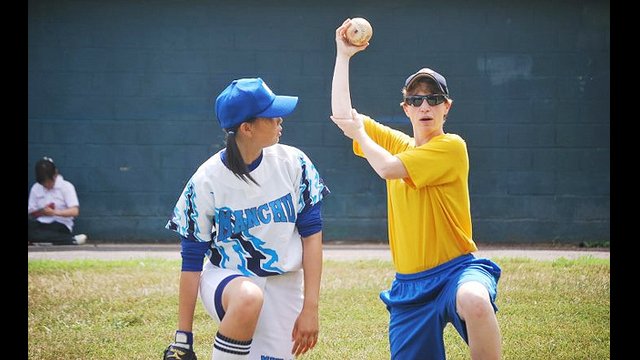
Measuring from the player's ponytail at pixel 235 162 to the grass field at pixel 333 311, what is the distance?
165cm

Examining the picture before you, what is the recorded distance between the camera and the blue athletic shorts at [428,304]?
183 inches

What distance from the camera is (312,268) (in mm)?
4719

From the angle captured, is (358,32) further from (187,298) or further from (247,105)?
(187,298)

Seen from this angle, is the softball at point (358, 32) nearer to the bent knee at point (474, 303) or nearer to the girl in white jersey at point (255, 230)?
the girl in white jersey at point (255, 230)

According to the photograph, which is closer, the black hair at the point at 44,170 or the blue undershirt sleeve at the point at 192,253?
the blue undershirt sleeve at the point at 192,253

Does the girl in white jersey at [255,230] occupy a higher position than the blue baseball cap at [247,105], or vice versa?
the blue baseball cap at [247,105]

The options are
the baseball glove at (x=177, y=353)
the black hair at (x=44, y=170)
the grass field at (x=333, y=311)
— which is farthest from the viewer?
the black hair at (x=44, y=170)

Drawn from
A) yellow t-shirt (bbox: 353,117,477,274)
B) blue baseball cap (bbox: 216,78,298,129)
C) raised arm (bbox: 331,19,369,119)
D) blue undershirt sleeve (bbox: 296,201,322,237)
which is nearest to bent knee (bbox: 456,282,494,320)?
yellow t-shirt (bbox: 353,117,477,274)

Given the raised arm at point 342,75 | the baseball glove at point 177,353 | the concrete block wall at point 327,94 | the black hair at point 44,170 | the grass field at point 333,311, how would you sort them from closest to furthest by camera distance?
1. the baseball glove at point 177,353
2. the raised arm at point 342,75
3. the grass field at point 333,311
4. the black hair at point 44,170
5. the concrete block wall at point 327,94

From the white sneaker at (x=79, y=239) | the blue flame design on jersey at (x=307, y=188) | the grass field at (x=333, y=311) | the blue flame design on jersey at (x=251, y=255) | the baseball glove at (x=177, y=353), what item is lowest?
the grass field at (x=333, y=311)

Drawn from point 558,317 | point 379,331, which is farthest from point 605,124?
point 379,331

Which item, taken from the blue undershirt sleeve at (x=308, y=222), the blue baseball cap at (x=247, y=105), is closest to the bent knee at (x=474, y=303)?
the blue undershirt sleeve at (x=308, y=222)

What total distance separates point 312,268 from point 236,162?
2.06ft

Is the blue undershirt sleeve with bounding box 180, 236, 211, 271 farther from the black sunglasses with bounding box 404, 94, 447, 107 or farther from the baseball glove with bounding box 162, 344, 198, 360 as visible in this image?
the black sunglasses with bounding box 404, 94, 447, 107
